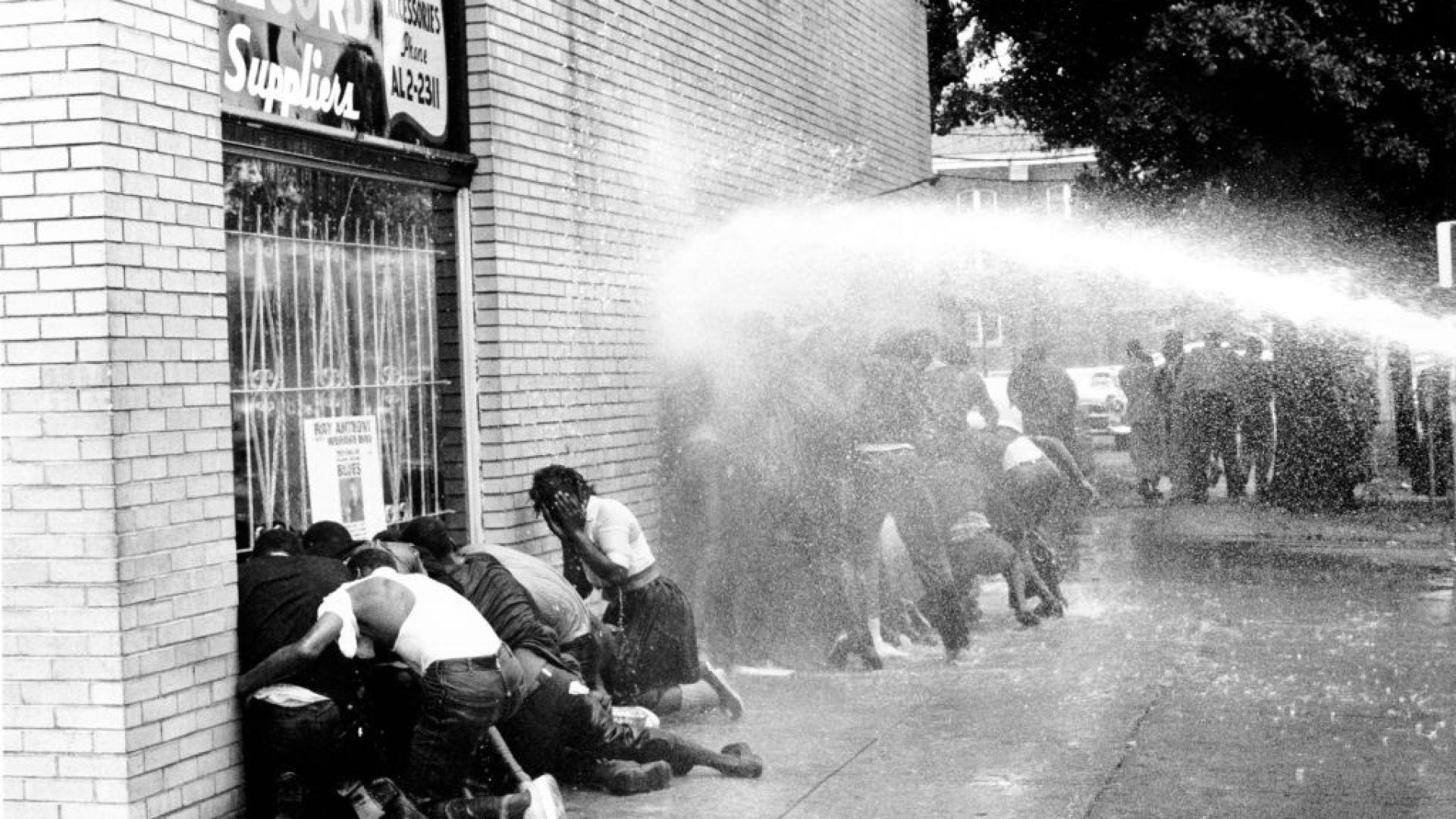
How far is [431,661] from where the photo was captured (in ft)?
19.0

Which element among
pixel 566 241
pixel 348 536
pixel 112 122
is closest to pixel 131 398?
pixel 112 122

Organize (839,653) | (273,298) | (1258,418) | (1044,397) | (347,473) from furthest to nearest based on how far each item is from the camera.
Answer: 1. (1258,418)
2. (1044,397)
3. (839,653)
4. (347,473)
5. (273,298)

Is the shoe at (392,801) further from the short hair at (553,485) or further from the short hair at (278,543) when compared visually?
the short hair at (553,485)

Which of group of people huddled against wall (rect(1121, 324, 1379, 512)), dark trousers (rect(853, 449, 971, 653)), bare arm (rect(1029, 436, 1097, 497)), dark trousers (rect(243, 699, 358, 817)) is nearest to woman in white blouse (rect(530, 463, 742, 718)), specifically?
dark trousers (rect(853, 449, 971, 653))

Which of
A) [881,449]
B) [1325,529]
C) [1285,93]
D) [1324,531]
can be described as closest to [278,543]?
[881,449]

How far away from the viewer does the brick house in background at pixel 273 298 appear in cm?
536

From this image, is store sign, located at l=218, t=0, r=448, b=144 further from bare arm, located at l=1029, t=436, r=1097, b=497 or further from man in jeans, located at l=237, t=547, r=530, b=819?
bare arm, located at l=1029, t=436, r=1097, b=497

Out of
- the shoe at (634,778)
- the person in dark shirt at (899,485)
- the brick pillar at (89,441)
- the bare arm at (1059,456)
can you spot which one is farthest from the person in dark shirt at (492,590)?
the bare arm at (1059,456)

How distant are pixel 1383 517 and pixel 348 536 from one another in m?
12.0

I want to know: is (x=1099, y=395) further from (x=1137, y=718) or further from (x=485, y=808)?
(x=485, y=808)

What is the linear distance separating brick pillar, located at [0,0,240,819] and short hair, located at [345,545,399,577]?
1.98ft

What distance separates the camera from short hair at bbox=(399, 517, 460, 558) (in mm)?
6719

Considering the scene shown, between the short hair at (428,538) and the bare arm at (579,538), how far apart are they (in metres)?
0.94

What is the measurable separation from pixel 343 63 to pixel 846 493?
13.0ft
